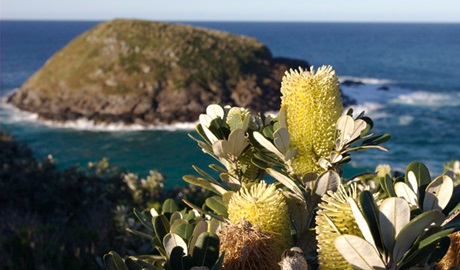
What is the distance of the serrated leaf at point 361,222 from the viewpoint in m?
1.25

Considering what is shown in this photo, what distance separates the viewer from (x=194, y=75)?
43562mm

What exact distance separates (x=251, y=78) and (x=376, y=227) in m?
42.7

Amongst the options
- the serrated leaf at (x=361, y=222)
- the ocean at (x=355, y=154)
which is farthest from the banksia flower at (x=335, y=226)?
the ocean at (x=355, y=154)

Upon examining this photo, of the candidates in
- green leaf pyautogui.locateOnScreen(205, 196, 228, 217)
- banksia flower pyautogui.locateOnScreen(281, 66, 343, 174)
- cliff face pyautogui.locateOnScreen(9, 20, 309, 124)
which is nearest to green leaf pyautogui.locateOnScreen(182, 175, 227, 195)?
green leaf pyautogui.locateOnScreen(205, 196, 228, 217)

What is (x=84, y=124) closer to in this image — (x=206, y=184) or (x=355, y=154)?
(x=355, y=154)

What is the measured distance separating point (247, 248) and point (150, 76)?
42.7m

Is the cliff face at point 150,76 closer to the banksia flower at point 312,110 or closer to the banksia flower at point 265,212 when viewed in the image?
the banksia flower at point 312,110

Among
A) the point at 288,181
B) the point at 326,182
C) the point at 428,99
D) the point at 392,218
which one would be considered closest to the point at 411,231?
the point at 392,218

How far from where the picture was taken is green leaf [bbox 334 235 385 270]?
1216 mm

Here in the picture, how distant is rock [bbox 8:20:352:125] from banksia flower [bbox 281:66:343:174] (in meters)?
35.0

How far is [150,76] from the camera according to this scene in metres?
43.2

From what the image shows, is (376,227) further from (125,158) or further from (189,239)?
(125,158)

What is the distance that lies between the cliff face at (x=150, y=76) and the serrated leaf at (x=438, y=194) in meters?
35.7

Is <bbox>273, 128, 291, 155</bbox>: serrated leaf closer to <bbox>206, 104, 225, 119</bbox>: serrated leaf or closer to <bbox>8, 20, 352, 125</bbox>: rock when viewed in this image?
<bbox>206, 104, 225, 119</bbox>: serrated leaf
